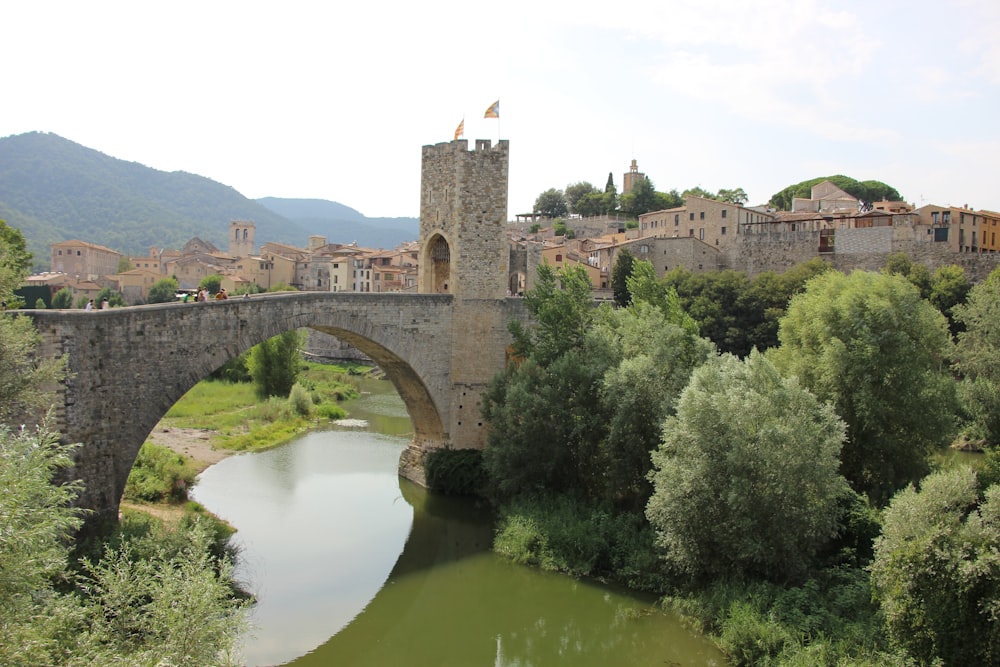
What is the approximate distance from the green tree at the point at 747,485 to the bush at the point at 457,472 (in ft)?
19.8

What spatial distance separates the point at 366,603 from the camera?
13.4m

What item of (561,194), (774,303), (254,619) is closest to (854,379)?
(254,619)

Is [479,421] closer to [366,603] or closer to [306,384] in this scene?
[366,603]

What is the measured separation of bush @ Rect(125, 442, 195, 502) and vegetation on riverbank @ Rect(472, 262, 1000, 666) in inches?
220

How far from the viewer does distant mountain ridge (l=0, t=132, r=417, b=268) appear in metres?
128

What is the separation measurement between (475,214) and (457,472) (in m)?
5.79

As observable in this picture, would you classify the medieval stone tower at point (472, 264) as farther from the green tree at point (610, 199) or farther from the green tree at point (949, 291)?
the green tree at point (610, 199)

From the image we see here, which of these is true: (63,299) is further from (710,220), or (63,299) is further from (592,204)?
(710,220)

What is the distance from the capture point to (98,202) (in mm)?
141750

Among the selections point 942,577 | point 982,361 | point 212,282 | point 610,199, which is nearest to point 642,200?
point 610,199

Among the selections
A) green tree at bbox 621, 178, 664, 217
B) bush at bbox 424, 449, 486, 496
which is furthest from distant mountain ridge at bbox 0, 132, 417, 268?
bush at bbox 424, 449, 486, 496

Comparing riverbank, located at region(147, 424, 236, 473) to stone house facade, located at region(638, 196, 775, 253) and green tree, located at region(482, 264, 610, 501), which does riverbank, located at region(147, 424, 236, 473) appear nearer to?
green tree, located at region(482, 264, 610, 501)

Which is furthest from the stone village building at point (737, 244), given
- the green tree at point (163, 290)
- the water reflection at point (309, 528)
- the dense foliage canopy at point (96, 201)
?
the dense foliage canopy at point (96, 201)

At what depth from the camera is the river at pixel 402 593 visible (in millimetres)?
11781
